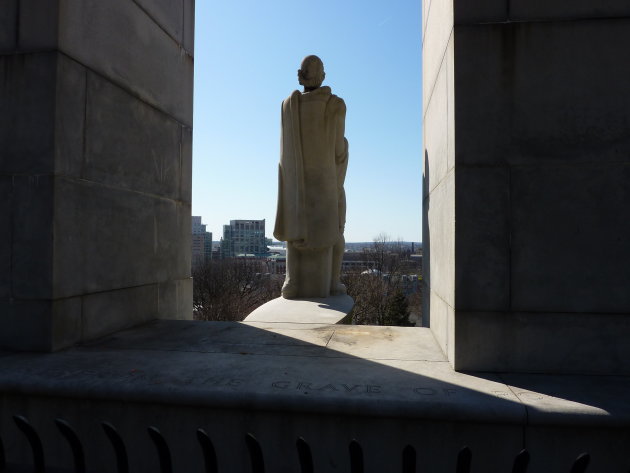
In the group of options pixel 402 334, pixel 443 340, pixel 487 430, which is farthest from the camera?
pixel 402 334

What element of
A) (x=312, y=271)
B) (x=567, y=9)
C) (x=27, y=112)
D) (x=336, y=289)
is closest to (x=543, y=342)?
(x=567, y=9)

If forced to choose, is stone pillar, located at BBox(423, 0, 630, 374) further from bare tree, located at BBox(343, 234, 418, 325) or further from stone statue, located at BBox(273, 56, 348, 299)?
bare tree, located at BBox(343, 234, 418, 325)

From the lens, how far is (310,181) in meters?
7.07

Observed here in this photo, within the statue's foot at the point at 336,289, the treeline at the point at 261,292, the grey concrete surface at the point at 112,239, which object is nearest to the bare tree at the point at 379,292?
the treeline at the point at 261,292

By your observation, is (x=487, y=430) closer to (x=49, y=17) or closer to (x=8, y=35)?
(x=49, y=17)

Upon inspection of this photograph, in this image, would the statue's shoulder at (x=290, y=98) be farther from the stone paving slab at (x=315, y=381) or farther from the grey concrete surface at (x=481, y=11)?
the stone paving slab at (x=315, y=381)

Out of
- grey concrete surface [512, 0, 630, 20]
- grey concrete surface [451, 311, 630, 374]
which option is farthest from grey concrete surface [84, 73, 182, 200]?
grey concrete surface [512, 0, 630, 20]

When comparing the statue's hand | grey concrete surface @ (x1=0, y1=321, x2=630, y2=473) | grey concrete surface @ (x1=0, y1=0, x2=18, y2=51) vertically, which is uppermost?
grey concrete surface @ (x1=0, y1=0, x2=18, y2=51)

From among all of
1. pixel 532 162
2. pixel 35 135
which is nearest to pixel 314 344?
pixel 532 162

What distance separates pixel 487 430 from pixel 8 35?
15.4 ft

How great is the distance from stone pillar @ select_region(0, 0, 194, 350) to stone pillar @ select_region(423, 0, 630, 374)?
3197mm

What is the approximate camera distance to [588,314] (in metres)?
2.96

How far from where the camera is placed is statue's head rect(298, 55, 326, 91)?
6984mm

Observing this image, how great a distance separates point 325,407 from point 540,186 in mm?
2121
